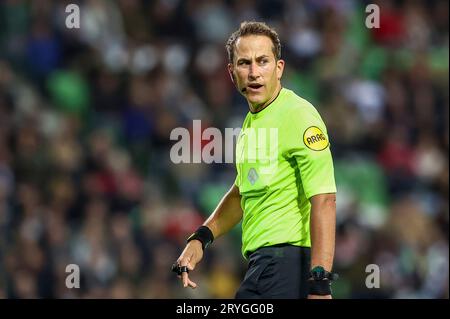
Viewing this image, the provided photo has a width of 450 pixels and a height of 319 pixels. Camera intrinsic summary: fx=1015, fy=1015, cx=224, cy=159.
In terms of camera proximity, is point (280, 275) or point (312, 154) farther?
point (280, 275)

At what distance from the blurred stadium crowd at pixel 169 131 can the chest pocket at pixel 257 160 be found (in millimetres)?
4407

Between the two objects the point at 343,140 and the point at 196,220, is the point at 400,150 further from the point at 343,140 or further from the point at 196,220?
the point at 196,220

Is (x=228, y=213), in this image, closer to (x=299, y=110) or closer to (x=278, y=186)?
(x=278, y=186)

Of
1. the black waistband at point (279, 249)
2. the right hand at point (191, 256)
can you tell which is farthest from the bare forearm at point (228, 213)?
the black waistband at point (279, 249)

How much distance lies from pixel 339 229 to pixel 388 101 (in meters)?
1.85

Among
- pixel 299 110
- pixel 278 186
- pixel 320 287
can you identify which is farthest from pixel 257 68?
pixel 320 287

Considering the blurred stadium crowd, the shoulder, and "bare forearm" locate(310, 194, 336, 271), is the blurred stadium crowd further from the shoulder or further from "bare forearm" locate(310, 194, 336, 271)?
"bare forearm" locate(310, 194, 336, 271)

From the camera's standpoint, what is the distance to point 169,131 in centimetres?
974

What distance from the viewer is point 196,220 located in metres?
9.23

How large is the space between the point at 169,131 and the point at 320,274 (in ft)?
19.7

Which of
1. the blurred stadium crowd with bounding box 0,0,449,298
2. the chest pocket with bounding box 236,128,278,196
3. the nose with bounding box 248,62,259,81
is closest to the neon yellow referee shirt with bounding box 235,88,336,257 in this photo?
the chest pocket with bounding box 236,128,278,196

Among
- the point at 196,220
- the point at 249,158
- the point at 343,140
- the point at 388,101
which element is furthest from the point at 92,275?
the point at 249,158

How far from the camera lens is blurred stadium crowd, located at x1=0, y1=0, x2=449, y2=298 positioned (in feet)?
29.1

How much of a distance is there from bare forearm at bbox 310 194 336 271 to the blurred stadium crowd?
15.6 ft
